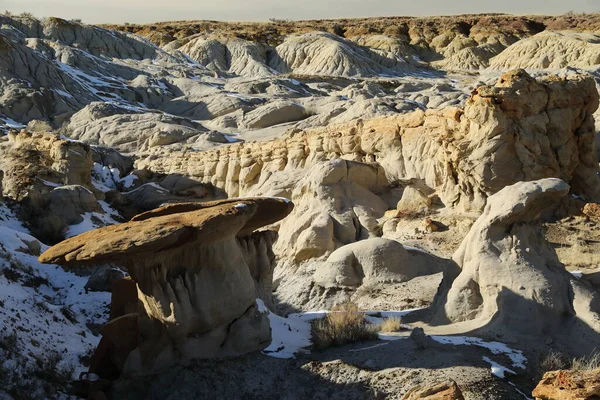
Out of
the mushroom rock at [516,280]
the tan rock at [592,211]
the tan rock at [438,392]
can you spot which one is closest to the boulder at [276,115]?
the tan rock at [592,211]

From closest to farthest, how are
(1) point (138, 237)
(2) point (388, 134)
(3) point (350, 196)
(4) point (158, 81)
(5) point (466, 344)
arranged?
(1) point (138, 237), (5) point (466, 344), (3) point (350, 196), (2) point (388, 134), (4) point (158, 81)

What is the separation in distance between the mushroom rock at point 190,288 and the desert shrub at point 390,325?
5.15 ft

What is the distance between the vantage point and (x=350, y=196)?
2111cm

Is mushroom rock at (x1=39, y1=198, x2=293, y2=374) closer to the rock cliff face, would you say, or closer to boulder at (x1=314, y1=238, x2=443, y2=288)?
boulder at (x1=314, y1=238, x2=443, y2=288)

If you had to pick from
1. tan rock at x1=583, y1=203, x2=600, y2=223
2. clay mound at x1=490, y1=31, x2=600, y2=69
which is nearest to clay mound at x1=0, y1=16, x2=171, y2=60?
clay mound at x1=490, y1=31, x2=600, y2=69

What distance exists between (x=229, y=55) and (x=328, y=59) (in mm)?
10217

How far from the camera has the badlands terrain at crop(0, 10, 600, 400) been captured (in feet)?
30.3

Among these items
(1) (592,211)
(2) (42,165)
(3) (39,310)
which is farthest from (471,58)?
(3) (39,310)

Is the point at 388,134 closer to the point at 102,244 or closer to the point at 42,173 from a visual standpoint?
the point at 42,173

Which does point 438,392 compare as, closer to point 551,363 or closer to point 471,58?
point 551,363

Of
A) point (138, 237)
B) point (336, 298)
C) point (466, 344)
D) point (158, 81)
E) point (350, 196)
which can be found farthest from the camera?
point (158, 81)

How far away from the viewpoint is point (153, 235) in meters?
8.83

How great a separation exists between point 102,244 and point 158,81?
5172 cm

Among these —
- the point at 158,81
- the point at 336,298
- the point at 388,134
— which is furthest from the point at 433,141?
the point at 158,81
